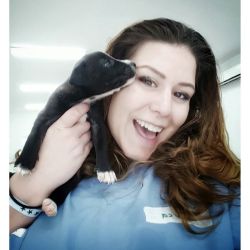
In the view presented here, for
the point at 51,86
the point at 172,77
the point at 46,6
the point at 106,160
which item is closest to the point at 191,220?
the point at 106,160

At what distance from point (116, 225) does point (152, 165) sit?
235 mm

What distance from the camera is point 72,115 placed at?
1.16 meters

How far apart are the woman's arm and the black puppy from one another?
0.06 feet

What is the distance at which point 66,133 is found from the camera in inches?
46.3

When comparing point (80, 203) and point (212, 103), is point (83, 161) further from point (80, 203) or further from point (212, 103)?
point (212, 103)

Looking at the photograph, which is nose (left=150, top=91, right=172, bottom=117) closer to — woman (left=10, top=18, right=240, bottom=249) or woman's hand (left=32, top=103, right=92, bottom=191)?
woman (left=10, top=18, right=240, bottom=249)

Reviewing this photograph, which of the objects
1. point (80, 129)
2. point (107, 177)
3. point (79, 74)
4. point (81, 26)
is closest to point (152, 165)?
point (107, 177)

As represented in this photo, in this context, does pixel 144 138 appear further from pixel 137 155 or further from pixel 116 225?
pixel 116 225

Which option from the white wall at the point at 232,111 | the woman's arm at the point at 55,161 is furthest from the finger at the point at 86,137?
the white wall at the point at 232,111

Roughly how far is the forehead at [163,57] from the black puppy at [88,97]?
5 centimetres

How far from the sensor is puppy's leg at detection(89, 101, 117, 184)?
3.80 feet

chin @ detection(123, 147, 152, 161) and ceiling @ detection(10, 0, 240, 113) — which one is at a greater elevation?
ceiling @ detection(10, 0, 240, 113)

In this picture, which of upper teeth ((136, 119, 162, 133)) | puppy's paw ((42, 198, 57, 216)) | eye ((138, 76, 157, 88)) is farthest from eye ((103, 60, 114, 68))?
puppy's paw ((42, 198, 57, 216))

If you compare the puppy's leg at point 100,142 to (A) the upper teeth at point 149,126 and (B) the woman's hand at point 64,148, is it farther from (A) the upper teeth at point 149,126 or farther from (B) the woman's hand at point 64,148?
(A) the upper teeth at point 149,126
